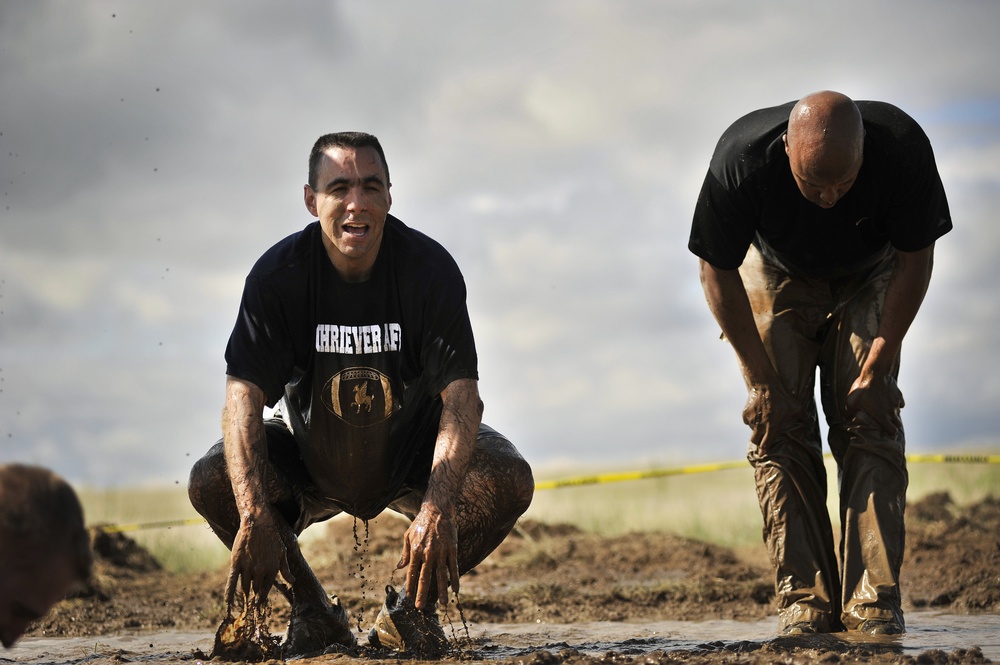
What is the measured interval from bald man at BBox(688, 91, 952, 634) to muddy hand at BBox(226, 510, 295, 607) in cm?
205

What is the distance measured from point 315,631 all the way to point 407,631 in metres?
0.48

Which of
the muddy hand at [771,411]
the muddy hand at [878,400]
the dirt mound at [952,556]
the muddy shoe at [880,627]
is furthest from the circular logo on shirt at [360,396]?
the dirt mound at [952,556]

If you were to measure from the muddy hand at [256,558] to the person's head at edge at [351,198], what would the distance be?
108 centimetres

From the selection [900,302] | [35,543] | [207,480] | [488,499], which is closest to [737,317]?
[900,302]

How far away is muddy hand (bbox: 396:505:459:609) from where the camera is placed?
4020 millimetres

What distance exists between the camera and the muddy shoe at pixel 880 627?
4645mm

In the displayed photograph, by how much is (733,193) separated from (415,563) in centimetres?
195

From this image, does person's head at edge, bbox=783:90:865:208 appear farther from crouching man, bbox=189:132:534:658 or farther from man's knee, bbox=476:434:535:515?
man's knee, bbox=476:434:535:515

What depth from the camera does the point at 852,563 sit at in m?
4.82

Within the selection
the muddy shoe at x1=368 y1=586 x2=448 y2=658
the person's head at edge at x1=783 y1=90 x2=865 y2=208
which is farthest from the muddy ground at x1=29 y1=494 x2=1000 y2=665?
the person's head at edge at x1=783 y1=90 x2=865 y2=208

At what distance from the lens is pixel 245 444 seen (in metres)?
4.36

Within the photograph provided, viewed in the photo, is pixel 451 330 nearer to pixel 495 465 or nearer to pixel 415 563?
pixel 495 465

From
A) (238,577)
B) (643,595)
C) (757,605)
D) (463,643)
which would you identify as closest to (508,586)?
(643,595)

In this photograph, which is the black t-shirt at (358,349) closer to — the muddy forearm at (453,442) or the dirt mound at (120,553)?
the muddy forearm at (453,442)
